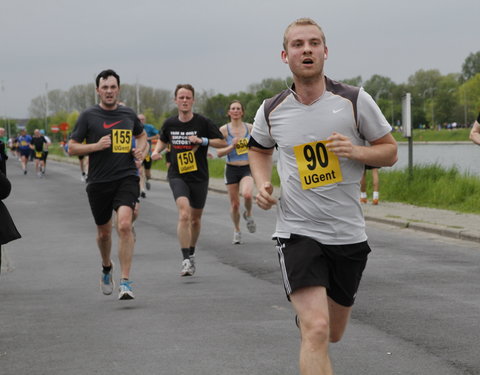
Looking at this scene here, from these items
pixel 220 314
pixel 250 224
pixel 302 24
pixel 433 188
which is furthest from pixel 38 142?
pixel 302 24

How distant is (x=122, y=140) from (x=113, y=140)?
100mm

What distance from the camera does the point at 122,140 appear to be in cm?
806

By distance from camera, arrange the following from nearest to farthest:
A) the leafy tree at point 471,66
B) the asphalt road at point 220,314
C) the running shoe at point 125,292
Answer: the asphalt road at point 220,314 → the running shoe at point 125,292 → the leafy tree at point 471,66

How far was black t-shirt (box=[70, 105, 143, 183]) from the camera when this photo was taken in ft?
26.3

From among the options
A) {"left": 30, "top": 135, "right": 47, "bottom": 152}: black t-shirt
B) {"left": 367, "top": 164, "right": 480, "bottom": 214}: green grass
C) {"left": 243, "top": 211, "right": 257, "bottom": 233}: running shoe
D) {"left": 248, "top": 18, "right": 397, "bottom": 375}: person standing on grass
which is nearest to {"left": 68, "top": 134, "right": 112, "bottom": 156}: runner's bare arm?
{"left": 248, "top": 18, "right": 397, "bottom": 375}: person standing on grass

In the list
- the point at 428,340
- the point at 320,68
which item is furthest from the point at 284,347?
the point at 320,68

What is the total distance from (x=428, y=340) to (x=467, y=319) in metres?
0.84

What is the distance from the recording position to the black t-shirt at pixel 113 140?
8.01 meters

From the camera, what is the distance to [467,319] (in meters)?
6.63

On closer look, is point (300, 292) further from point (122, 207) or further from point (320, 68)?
point (122, 207)

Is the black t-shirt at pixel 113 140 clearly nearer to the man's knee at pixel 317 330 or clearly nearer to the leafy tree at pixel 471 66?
the man's knee at pixel 317 330

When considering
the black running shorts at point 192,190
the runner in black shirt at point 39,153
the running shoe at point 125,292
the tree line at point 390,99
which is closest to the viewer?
the running shoe at point 125,292

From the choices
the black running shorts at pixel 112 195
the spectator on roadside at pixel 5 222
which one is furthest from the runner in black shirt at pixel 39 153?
the spectator on roadside at pixel 5 222

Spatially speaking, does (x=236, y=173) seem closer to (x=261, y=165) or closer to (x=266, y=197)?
(x=261, y=165)
